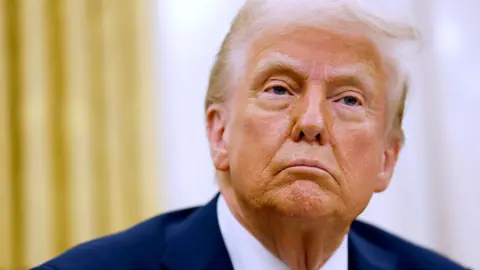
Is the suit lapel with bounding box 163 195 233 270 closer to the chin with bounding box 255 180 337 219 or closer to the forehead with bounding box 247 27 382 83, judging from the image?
the chin with bounding box 255 180 337 219

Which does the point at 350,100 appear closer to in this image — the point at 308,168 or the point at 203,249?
the point at 308,168

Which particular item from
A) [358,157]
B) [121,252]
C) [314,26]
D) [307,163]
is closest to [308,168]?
[307,163]

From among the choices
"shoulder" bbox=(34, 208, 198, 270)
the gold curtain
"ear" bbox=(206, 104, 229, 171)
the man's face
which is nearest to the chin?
the man's face

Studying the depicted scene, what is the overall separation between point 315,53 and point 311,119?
0.36 ft

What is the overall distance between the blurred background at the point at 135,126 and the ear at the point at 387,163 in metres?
0.52

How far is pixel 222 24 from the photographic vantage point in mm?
1759

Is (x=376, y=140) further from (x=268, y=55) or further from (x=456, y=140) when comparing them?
(x=456, y=140)

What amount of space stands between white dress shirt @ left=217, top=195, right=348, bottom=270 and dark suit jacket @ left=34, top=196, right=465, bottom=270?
0.8 inches

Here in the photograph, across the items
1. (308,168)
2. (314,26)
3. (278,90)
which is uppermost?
(314,26)

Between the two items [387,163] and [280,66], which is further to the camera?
[387,163]

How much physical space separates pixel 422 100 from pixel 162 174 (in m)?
0.85

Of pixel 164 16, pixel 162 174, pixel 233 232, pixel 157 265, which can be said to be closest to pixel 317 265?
pixel 233 232

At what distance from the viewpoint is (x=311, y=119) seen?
98 centimetres

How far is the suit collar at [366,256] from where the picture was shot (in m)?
1.26
